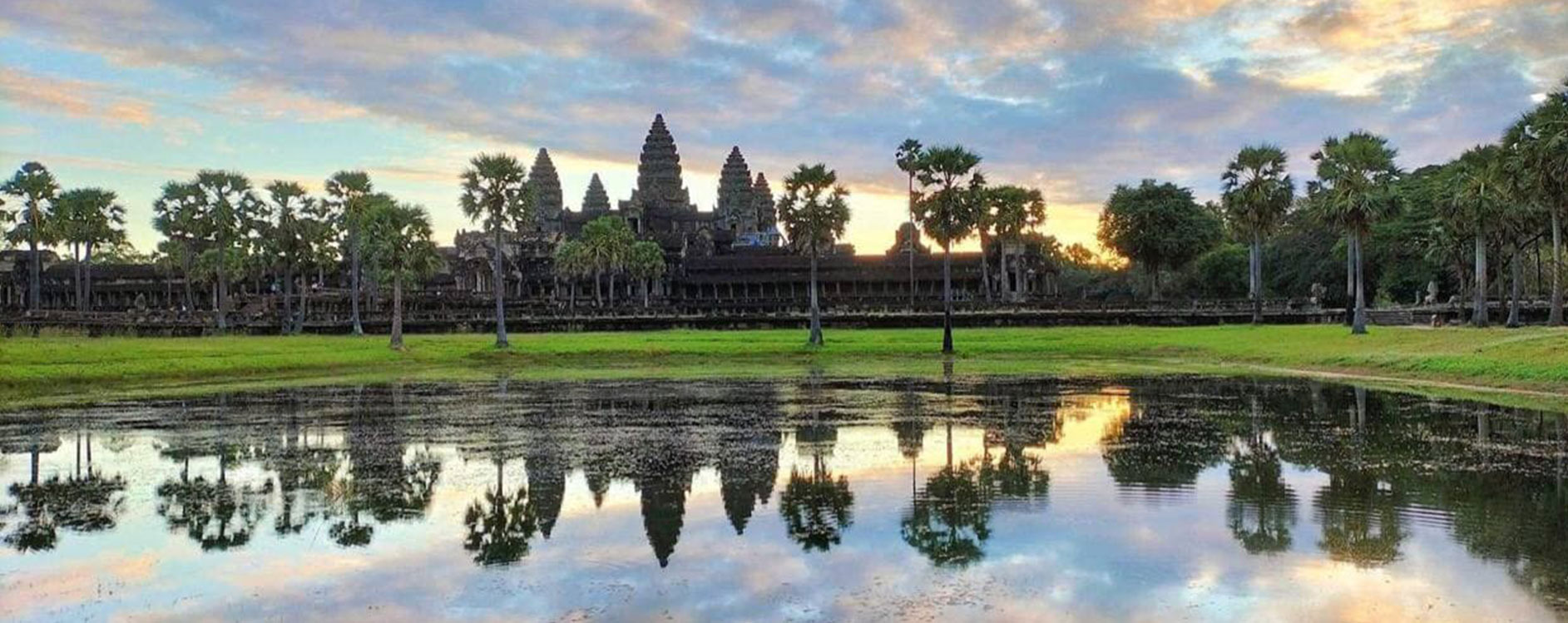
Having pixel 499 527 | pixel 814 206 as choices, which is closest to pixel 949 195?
pixel 814 206

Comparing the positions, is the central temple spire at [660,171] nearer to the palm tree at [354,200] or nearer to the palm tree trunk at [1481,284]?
the palm tree at [354,200]

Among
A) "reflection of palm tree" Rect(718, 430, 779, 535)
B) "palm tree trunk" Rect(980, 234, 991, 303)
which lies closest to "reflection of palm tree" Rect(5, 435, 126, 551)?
"reflection of palm tree" Rect(718, 430, 779, 535)

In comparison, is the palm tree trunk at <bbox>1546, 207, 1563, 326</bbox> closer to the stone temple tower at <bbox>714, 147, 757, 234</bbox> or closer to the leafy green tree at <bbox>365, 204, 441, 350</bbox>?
the leafy green tree at <bbox>365, 204, 441, 350</bbox>

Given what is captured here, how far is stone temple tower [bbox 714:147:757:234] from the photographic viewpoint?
13700 cm

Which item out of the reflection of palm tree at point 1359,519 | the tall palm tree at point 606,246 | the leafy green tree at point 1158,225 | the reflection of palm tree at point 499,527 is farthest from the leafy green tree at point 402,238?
the leafy green tree at point 1158,225

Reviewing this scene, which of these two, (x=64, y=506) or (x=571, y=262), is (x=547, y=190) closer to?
(x=571, y=262)

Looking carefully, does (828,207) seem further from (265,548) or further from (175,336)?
(265,548)

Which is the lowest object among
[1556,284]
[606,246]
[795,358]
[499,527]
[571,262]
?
[499,527]

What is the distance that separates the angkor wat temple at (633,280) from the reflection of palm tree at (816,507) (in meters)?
68.7

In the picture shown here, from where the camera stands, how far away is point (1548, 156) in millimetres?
41312

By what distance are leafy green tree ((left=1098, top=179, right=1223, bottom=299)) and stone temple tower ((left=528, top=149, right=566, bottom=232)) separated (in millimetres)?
55634

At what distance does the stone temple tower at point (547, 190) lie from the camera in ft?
410

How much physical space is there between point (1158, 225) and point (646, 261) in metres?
41.1

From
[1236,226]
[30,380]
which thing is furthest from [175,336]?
[1236,226]
